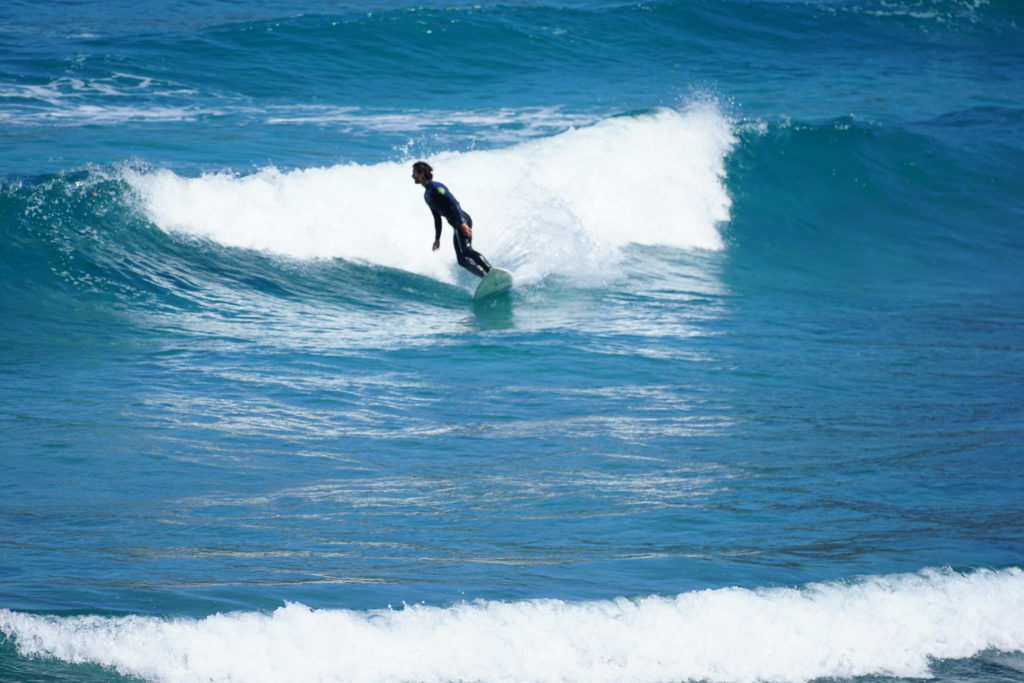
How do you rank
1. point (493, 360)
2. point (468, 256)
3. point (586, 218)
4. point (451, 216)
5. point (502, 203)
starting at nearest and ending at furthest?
1. point (493, 360)
2. point (451, 216)
3. point (468, 256)
4. point (502, 203)
5. point (586, 218)

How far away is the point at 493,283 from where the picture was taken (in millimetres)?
12305

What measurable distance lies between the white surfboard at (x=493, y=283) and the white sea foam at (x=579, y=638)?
7.05 meters

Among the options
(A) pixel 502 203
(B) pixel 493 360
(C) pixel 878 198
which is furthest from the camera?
(C) pixel 878 198

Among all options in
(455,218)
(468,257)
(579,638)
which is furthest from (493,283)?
(579,638)

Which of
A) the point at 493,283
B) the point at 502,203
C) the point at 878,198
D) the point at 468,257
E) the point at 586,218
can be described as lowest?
the point at 493,283

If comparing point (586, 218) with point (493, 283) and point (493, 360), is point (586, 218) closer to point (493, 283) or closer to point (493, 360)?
point (493, 283)

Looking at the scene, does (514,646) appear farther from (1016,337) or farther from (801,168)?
(801,168)

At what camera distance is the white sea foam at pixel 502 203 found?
13.5 meters

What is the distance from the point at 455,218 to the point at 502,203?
2815 millimetres

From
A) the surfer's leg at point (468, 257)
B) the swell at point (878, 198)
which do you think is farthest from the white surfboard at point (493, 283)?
the swell at point (878, 198)

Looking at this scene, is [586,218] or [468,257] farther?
[586,218]

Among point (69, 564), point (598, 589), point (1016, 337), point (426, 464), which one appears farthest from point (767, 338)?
point (69, 564)

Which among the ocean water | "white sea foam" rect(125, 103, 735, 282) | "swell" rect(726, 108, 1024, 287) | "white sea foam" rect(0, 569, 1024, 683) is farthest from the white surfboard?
"white sea foam" rect(0, 569, 1024, 683)

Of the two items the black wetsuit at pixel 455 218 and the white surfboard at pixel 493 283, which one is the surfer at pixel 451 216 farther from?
the white surfboard at pixel 493 283
